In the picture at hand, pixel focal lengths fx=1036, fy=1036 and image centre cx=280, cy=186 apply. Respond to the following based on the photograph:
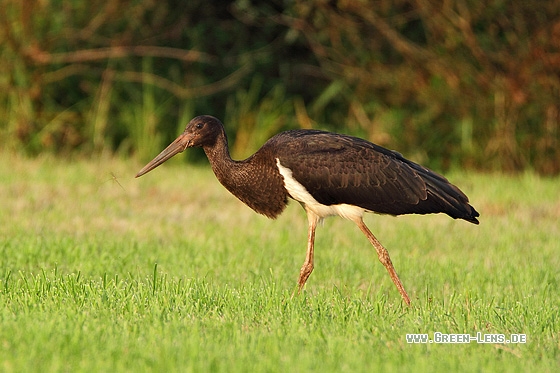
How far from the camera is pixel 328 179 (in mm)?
6605

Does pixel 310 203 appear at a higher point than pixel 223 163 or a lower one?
lower

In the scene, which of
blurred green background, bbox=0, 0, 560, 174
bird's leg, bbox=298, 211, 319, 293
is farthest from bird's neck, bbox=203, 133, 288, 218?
blurred green background, bbox=0, 0, 560, 174

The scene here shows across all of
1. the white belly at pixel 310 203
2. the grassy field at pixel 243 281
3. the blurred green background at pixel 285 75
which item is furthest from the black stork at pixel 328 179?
the blurred green background at pixel 285 75

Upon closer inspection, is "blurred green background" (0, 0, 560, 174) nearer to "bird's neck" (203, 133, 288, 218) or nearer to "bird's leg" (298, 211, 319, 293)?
"bird's leg" (298, 211, 319, 293)

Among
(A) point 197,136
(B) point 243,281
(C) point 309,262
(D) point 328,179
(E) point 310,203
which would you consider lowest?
(B) point 243,281

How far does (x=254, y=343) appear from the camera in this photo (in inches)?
187

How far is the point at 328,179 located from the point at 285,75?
30.0ft

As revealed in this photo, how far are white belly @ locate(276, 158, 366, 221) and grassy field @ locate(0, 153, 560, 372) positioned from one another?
0.50 meters

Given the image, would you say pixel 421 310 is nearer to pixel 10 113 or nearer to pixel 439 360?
pixel 439 360

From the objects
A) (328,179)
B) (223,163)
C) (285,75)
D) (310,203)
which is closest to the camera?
(328,179)

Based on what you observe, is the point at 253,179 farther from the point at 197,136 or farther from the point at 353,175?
the point at 353,175

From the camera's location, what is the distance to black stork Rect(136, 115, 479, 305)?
259 inches

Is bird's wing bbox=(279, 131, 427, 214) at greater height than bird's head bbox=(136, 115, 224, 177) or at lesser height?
lesser

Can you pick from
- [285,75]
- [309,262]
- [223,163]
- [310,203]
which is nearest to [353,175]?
[310,203]
